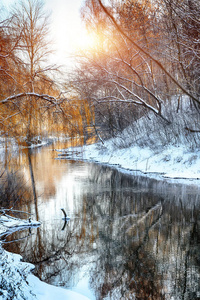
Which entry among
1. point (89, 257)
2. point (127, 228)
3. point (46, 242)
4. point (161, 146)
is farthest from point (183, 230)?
point (161, 146)

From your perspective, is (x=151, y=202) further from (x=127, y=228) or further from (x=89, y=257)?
(x=89, y=257)

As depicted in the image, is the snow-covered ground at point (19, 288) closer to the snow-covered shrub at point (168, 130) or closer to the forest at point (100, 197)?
the forest at point (100, 197)

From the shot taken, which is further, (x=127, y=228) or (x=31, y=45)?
(x=127, y=228)

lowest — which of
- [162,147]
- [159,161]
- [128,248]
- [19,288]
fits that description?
[128,248]

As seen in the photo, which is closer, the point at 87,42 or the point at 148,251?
the point at 148,251

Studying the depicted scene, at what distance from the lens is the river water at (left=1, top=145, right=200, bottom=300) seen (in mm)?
3658

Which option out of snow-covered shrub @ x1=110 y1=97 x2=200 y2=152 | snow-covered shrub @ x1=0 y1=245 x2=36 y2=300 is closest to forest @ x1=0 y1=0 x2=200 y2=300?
snow-covered shrub @ x1=0 y1=245 x2=36 y2=300

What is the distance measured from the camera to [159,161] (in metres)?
12.1

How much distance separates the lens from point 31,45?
4.18 m

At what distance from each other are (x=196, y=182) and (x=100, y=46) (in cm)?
671

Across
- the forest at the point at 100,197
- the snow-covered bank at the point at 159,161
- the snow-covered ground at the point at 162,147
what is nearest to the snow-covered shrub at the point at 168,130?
the snow-covered ground at the point at 162,147

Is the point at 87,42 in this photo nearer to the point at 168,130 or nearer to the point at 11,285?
the point at 168,130

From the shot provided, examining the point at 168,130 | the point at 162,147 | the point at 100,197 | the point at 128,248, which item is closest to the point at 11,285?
the point at 128,248

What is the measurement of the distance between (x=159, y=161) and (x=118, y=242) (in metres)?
7.58
